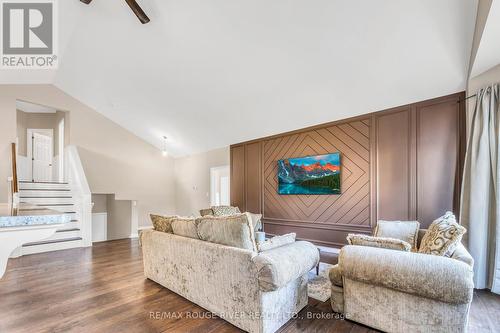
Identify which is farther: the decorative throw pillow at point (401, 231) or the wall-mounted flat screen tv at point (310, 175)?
the wall-mounted flat screen tv at point (310, 175)

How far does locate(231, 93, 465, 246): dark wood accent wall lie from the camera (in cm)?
330

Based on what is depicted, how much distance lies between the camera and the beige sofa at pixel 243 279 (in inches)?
72.1

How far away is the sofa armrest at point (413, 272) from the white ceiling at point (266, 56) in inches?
93.6

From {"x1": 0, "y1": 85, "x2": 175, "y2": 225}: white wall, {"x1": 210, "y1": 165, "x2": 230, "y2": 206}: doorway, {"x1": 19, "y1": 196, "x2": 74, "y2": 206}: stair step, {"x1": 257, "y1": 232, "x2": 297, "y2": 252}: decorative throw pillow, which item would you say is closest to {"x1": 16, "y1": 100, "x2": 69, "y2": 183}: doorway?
{"x1": 0, "y1": 85, "x2": 175, "y2": 225}: white wall

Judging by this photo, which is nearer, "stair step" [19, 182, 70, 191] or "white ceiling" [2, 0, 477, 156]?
"white ceiling" [2, 0, 477, 156]

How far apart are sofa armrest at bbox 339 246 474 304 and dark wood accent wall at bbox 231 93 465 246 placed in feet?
6.82

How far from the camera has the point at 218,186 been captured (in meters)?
6.55

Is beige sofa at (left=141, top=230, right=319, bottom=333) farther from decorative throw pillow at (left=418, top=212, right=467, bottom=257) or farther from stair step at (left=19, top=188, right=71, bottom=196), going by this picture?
stair step at (left=19, top=188, right=71, bottom=196)

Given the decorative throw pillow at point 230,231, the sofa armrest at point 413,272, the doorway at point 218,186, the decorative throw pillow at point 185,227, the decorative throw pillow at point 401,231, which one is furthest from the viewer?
the doorway at point 218,186

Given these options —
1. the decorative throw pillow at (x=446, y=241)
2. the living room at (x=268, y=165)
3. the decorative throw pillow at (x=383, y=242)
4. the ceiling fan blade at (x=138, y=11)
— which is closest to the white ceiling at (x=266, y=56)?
the living room at (x=268, y=165)

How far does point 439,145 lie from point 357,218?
1.60 m

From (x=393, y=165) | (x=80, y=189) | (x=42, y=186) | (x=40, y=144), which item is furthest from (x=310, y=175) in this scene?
(x=40, y=144)

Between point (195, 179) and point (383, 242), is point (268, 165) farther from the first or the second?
point (383, 242)

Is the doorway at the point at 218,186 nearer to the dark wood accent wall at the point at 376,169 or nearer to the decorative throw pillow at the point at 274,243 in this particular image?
the dark wood accent wall at the point at 376,169
